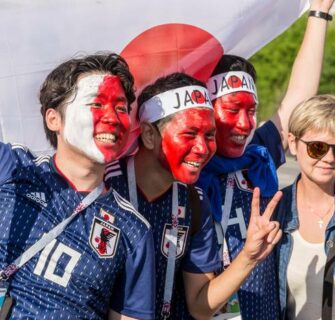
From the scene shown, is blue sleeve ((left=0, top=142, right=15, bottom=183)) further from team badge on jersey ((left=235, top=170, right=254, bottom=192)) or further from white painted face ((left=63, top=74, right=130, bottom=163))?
team badge on jersey ((left=235, top=170, right=254, bottom=192))

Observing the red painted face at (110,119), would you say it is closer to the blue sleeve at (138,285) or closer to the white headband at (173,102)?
the white headband at (173,102)

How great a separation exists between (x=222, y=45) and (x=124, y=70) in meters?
0.74

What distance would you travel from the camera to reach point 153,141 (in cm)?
324

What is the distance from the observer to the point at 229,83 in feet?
11.6

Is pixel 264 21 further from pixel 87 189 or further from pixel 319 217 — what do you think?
pixel 87 189

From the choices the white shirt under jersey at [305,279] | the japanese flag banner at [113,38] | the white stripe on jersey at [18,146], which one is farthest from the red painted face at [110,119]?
the white shirt under jersey at [305,279]

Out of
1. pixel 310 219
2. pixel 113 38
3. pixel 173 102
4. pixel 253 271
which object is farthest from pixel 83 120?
pixel 310 219

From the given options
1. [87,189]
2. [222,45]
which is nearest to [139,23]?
[222,45]

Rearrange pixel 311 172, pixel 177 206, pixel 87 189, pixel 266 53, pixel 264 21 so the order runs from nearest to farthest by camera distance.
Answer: pixel 87 189 < pixel 177 206 < pixel 311 172 < pixel 264 21 < pixel 266 53

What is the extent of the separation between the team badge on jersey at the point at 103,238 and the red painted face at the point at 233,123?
31.3 inches

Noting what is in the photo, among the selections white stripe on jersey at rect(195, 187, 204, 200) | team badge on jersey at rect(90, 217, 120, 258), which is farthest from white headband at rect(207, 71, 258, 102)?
team badge on jersey at rect(90, 217, 120, 258)

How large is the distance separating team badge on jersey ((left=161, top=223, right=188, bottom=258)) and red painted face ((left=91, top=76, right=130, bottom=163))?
383 mm

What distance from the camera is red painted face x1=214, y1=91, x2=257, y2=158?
11.3 ft

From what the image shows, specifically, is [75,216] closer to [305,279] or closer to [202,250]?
[202,250]
